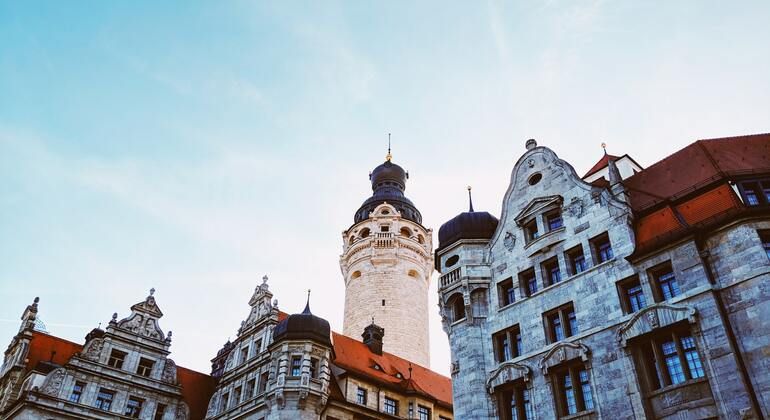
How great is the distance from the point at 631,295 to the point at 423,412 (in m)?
18.1

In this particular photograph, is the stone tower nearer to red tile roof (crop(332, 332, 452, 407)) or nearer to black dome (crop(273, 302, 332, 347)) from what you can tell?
red tile roof (crop(332, 332, 452, 407))

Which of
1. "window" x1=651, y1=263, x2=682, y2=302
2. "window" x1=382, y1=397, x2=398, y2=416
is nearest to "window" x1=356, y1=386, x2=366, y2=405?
"window" x1=382, y1=397, x2=398, y2=416

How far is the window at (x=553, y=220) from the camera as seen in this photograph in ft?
86.3

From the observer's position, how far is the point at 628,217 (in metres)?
23.4

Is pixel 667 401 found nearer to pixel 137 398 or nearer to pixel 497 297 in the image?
pixel 497 297

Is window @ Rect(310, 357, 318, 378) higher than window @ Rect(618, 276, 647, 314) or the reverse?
higher

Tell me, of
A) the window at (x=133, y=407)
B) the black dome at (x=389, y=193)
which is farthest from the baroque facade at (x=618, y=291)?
the black dome at (x=389, y=193)

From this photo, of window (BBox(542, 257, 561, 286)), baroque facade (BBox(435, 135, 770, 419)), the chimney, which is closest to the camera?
baroque facade (BBox(435, 135, 770, 419))

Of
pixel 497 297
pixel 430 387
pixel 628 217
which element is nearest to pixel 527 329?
pixel 497 297

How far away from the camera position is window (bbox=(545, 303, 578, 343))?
75.0ft

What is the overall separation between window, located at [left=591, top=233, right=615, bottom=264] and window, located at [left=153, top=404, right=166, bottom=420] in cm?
2862

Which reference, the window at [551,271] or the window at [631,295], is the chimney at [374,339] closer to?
the window at [551,271]

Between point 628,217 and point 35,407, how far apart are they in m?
32.3

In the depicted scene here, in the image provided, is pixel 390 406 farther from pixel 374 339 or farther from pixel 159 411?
pixel 159 411
